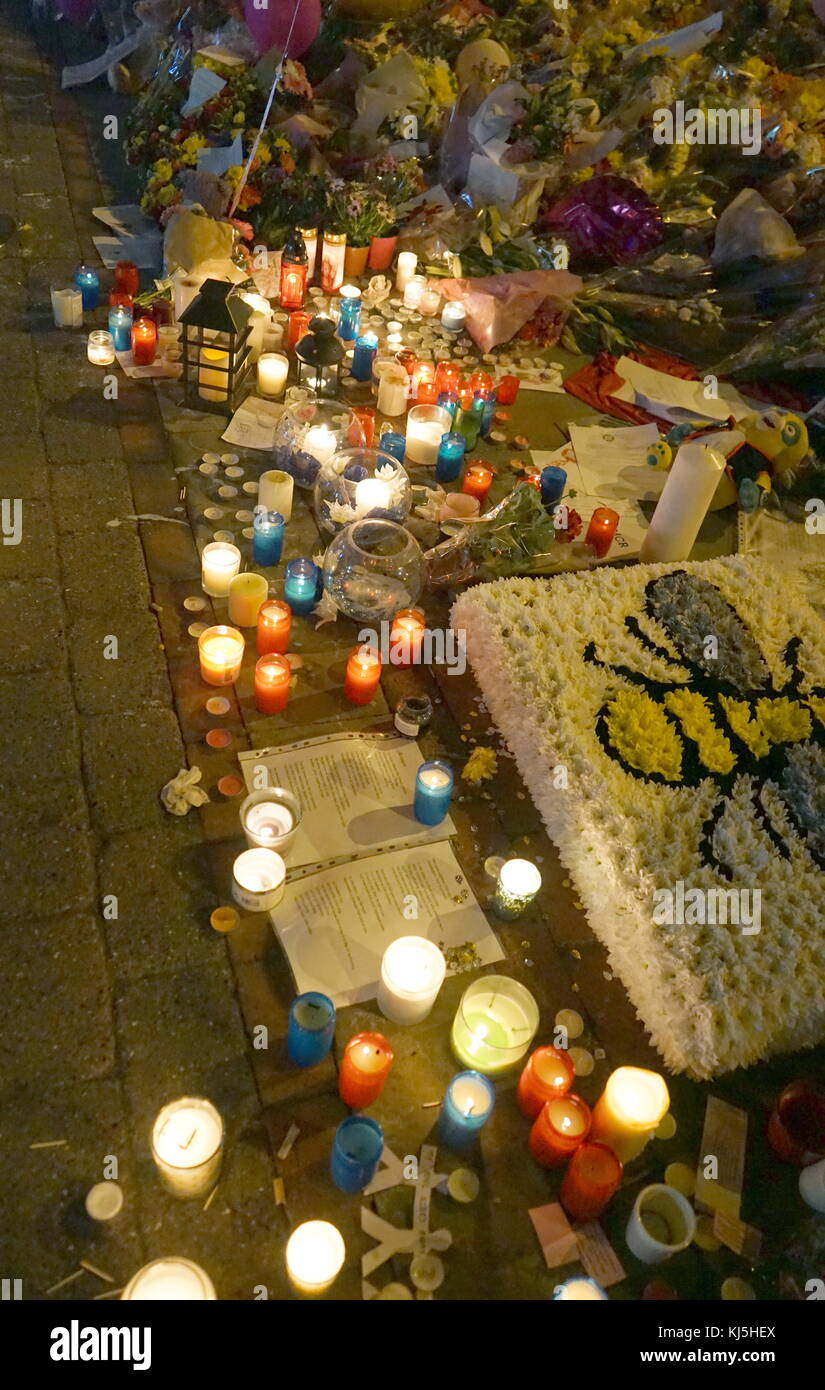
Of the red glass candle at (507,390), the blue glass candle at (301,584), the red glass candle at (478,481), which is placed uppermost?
the red glass candle at (507,390)

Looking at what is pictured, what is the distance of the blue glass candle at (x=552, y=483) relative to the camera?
3457 millimetres

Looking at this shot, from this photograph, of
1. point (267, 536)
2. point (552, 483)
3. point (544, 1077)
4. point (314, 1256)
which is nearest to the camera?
point (314, 1256)

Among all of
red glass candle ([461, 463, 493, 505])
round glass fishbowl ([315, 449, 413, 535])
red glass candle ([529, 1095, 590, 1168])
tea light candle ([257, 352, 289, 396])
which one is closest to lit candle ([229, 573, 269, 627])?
round glass fishbowl ([315, 449, 413, 535])

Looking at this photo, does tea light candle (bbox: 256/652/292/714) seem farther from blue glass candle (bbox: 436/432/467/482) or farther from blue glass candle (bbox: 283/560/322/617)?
blue glass candle (bbox: 436/432/467/482)

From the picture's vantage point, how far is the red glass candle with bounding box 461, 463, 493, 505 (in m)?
3.47

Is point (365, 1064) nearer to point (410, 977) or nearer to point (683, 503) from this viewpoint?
point (410, 977)

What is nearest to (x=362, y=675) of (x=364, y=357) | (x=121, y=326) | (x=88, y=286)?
(x=364, y=357)

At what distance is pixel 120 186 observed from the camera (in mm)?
5008

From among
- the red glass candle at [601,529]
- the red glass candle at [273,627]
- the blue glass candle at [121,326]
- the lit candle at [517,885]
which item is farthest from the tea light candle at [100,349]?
the lit candle at [517,885]

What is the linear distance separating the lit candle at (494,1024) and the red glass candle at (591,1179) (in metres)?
0.24

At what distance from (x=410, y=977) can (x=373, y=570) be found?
130 cm

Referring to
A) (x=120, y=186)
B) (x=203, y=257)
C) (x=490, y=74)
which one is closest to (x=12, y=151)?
(x=120, y=186)

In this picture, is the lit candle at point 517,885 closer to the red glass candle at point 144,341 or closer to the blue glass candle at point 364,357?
the blue glass candle at point 364,357

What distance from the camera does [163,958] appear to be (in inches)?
85.2
